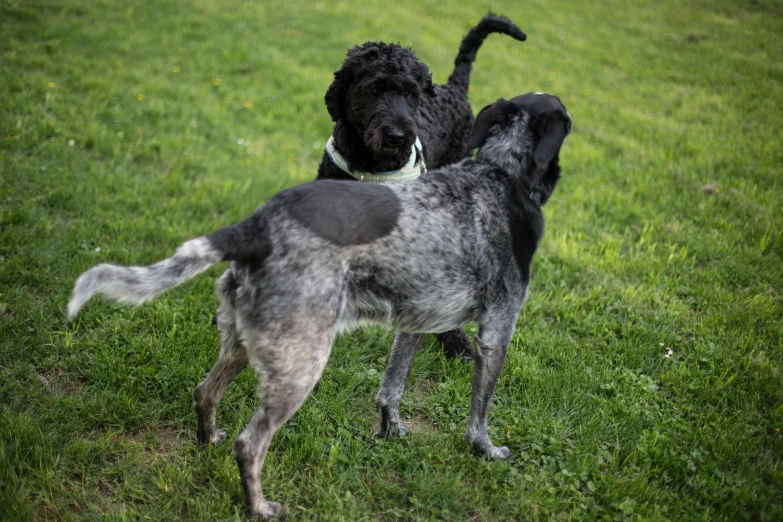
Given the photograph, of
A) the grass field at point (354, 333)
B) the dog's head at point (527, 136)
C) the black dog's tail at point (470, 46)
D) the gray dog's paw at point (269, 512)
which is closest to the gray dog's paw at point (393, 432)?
the grass field at point (354, 333)

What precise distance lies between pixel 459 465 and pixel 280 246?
1.96 m

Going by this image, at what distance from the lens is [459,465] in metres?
3.69

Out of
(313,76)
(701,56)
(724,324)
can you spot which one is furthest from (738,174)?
(313,76)

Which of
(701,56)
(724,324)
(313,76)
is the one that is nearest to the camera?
(724,324)

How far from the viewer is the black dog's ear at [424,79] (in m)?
4.91

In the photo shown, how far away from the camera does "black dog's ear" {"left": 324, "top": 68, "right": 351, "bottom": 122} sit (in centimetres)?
481

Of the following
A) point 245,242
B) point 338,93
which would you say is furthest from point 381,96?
point 245,242

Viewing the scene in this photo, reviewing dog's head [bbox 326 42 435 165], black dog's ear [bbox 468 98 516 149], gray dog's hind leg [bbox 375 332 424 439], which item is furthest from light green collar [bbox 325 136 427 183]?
gray dog's hind leg [bbox 375 332 424 439]

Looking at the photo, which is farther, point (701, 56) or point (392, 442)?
point (701, 56)

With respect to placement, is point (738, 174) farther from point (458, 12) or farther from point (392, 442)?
point (458, 12)

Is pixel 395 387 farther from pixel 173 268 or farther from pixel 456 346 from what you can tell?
pixel 173 268

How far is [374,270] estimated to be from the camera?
121 inches

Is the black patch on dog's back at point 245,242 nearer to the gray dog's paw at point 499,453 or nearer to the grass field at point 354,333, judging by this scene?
the grass field at point 354,333

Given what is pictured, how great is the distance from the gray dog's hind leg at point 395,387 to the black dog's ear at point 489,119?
56.9 inches
